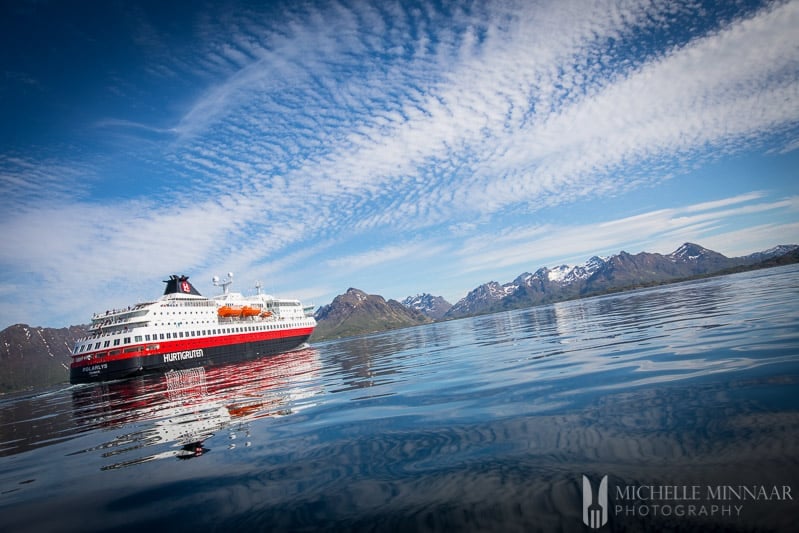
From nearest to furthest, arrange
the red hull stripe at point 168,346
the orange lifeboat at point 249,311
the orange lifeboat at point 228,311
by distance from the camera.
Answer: the red hull stripe at point 168,346 < the orange lifeboat at point 228,311 < the orange lifeboat at point 249,311

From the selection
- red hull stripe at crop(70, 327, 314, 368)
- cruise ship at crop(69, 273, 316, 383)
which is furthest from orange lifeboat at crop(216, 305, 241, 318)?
red hull stripe at crop(70, 327, 314, 368)

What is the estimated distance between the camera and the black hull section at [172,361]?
49.8m

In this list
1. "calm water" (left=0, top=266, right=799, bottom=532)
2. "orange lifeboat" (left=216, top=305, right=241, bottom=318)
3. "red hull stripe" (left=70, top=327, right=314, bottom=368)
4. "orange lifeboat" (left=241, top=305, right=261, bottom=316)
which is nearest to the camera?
"calm water" (left=0, top=266, right=799, bottom=532)

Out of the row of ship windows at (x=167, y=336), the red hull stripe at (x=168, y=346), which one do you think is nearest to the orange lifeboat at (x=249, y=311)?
the row of ship windows at (x=167, y=336)

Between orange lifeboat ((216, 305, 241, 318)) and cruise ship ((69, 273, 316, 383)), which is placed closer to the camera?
cruise ship ((69, 273, 316, 383))

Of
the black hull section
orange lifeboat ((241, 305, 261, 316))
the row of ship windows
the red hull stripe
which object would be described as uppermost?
orange lifeboat ((241, 305, 261, 316))

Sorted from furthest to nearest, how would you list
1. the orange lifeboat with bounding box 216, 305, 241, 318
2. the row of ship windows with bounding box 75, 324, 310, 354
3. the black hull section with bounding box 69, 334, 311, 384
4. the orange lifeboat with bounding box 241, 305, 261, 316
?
1. the orange lifeboat with bounding box 241, 305, 261, 316
2. the orange lifeboat with bounding box 216, 305, 241, 318
3. the row of ship windows with bounding box 75, 324, 310, 354
4. the black hull section with bounding box 69, 334, 311, 384

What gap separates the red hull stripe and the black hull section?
20.1 inches

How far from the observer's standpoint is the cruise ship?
166 feet

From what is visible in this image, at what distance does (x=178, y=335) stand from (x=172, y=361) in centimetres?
445

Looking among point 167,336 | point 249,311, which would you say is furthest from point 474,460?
point 249,311

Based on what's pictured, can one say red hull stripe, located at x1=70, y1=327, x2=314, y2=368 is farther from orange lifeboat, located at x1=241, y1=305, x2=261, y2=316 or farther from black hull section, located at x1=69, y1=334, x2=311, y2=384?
orange lifeboat, located at x1=241, y1=305, x2=261, y2=316

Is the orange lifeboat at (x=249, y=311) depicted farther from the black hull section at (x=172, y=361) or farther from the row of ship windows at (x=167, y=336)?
the black hull section at (x=172, y=361)

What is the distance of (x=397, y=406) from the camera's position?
400 inches
